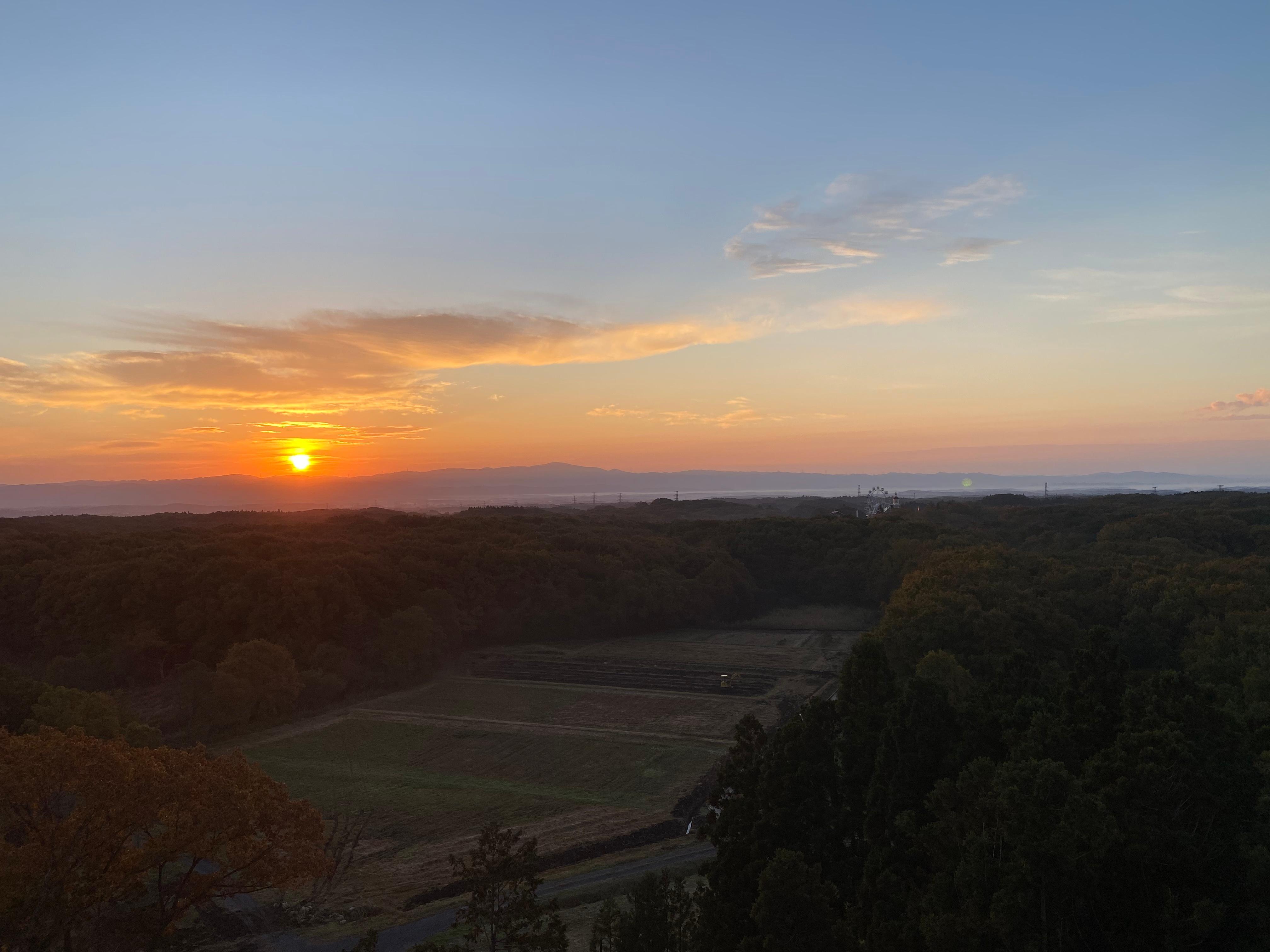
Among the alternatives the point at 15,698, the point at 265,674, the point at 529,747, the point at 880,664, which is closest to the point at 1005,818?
the point at 880,664

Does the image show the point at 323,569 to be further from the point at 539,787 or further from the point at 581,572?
the point at 539,787

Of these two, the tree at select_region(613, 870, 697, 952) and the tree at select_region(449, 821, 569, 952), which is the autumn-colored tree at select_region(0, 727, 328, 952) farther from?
the tree at select_region(613, 870, 697, 952)

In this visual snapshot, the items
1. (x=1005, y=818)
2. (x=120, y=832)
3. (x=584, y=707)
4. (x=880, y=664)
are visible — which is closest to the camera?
(x=1005, y=818)

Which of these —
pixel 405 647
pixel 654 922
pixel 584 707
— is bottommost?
pixel 584 707

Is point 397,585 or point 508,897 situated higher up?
point 397,585

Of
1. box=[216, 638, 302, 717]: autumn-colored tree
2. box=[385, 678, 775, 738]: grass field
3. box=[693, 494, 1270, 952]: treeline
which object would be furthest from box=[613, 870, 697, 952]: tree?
box=[216, 638, 302, 717]: autumn-colored tree

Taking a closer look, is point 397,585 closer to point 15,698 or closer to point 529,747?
point 529,747

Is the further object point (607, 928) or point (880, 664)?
point (880, 664)

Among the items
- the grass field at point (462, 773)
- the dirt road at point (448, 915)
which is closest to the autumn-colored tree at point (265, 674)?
the grass field at point (462, 773)
